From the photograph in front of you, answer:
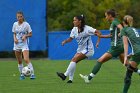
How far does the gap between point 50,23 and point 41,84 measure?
135 feet

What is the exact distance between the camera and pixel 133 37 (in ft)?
39.7

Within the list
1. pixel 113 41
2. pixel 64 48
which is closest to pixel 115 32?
pixel 113 41

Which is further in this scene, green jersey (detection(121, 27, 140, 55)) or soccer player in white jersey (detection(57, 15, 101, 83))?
soccer player in white jersey (detection(57, 15, 101, 83))

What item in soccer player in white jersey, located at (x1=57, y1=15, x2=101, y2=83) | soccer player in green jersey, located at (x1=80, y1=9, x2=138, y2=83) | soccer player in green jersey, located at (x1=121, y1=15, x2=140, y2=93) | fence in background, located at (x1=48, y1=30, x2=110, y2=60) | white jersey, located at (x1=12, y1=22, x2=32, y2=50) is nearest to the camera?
soccer player in green jersey, located at (x1=121, y1=15, x2=140, y2=93)

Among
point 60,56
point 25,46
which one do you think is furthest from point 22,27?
point 60,56

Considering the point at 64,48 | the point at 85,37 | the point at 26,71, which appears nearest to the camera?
the point at 85,37

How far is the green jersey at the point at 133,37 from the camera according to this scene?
473 inches

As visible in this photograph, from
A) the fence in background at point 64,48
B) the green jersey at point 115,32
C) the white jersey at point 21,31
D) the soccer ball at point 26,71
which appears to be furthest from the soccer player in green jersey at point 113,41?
the fence in background at point 64,48

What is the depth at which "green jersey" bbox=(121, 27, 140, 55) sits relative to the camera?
473 inches

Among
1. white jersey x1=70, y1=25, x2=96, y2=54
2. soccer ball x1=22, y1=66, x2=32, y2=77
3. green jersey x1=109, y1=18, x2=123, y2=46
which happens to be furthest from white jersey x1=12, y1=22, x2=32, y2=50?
green jersey x1=109, y1=18, x2=123, y2=46

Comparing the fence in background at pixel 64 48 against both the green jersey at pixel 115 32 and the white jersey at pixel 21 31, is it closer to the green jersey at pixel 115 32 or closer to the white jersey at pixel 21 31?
the white jersey at pixel 21 31

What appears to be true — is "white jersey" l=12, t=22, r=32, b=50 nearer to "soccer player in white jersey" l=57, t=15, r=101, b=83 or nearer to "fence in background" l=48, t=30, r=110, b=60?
"soccer player in white jersey" l=57, t=15, r=101, b=83

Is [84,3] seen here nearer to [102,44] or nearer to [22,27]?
[102,44]

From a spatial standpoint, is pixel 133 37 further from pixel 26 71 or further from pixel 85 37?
pixel 26 71
